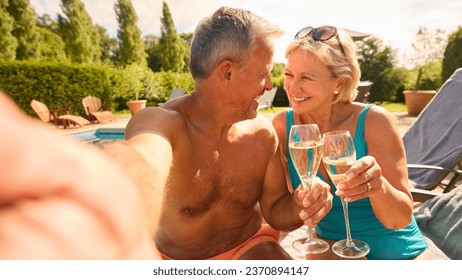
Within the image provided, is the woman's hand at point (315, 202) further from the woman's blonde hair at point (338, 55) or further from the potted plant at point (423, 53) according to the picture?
A: the potted plant at point (423, 53)

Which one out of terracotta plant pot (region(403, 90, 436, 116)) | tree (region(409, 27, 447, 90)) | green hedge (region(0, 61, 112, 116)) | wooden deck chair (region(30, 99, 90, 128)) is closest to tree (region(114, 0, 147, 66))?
green hedge (region(0, 61, 112, 116))

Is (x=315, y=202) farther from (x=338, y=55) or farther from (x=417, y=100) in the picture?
(x=417, y=100)

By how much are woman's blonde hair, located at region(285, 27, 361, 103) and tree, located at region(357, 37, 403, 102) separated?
653 inches

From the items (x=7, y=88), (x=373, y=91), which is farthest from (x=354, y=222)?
(x=373, y=91)

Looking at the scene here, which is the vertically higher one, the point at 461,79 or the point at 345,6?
the point at 345,6

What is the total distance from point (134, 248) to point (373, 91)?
19.1 meters

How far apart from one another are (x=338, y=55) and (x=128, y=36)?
21940 mm

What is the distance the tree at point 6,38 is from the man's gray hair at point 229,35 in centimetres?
1664

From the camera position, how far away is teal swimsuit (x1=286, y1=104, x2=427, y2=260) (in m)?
1.83

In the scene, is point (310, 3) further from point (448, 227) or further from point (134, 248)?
point (134, 248)

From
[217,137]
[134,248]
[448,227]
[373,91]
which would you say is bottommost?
[373,91]

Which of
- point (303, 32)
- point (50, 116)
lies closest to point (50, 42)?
point (50, 116)
